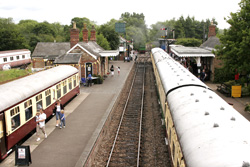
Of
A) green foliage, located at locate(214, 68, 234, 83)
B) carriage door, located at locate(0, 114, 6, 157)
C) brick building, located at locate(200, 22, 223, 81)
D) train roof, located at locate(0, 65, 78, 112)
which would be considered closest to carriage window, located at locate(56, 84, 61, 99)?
train roof, located at locate(0, 65, 78, 112)

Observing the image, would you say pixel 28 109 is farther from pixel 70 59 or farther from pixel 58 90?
pixel 70 59

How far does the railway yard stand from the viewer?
10388mm

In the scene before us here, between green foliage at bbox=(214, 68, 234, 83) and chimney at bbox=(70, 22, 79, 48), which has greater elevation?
chimney at bbox=(70, 22, 79, 48)

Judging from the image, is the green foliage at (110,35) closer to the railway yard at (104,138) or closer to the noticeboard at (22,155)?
the railway yard at (104,138)

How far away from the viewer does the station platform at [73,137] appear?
10031 millimetres

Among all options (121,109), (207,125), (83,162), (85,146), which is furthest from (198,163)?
(121,109)

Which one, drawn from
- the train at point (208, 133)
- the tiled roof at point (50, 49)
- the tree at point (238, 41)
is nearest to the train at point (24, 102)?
the train at point (208, 133)

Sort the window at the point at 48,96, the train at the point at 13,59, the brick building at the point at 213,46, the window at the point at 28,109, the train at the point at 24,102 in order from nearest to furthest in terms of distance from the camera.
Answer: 1. the train at the point at 24,102
2. the window at the point at 28,109
3. the window at the point at 48,96
4. the brick building at the point at 213,46
5. the train at the point at 13,59

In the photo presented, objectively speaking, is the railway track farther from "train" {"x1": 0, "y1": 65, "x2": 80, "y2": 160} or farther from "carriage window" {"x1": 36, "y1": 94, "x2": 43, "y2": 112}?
"carriage window" {"x1": 36, "y1": 94, "x2": 43, "y2": 112}

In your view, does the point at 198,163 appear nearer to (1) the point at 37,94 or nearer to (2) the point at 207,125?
(2) the point at 207,125

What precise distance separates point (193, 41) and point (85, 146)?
49.9 m

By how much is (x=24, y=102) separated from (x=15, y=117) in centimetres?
104

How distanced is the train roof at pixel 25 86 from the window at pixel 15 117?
0.35 m

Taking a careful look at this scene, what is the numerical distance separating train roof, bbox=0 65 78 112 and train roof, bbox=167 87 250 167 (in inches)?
266
